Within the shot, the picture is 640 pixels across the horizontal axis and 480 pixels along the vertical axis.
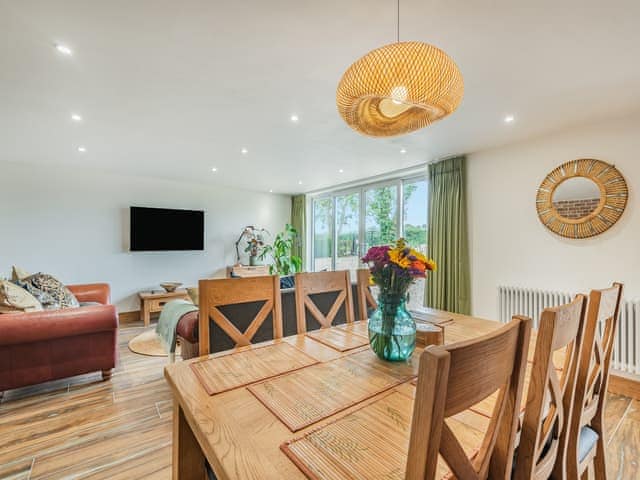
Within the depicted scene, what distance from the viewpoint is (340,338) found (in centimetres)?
156

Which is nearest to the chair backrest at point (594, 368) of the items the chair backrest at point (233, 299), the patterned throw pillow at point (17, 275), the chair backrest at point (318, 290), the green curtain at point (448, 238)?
the chair backrest at point (318, 290)

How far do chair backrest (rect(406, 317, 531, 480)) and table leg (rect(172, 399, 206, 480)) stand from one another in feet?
3.26

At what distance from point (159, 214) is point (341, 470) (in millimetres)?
5392

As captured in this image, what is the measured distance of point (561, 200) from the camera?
9.65 ft

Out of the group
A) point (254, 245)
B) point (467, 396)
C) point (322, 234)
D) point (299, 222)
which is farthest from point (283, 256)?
point (467, 396)

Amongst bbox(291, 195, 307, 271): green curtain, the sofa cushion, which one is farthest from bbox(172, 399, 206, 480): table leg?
bbox(291, 195, 307, 271): green curtain

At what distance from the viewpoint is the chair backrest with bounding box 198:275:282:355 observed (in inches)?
57.2

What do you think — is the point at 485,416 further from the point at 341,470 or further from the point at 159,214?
→ the point at 159,214

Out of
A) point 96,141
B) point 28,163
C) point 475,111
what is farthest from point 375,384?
point 28,163

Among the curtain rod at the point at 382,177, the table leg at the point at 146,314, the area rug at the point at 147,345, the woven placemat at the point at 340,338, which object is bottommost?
the area rug at the point at 147,345

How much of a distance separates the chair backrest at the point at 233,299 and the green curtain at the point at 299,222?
492 centimetres

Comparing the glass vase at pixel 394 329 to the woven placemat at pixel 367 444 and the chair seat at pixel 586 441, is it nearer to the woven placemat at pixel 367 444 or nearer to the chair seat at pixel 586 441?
the woven placemat at pixel 367 444

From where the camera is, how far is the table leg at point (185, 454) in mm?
1117

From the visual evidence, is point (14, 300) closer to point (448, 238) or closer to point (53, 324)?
point (53, 324)
